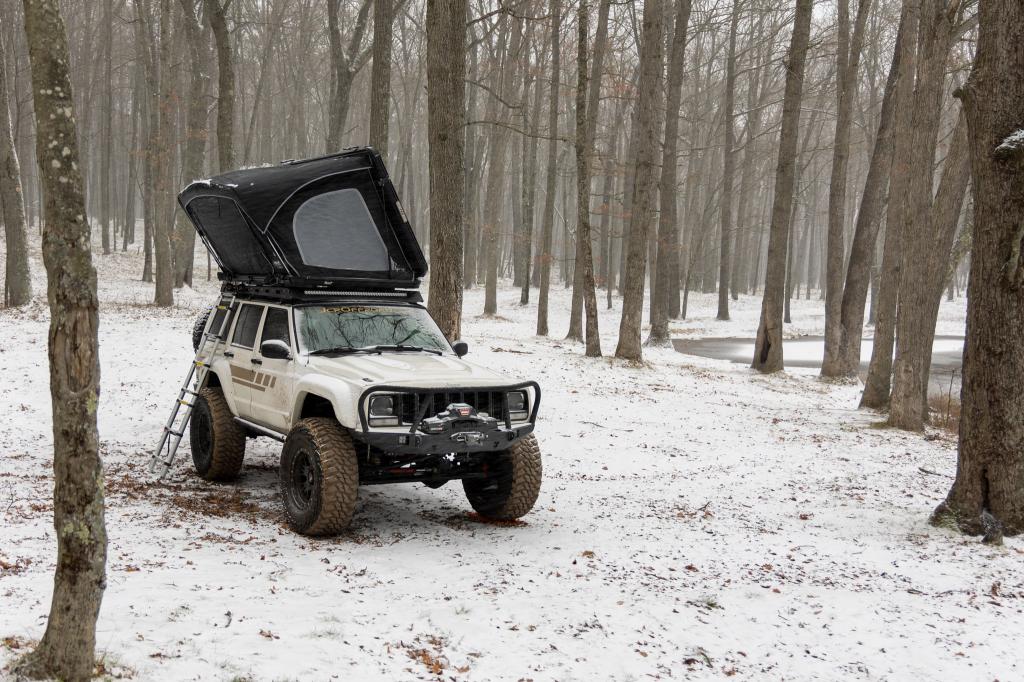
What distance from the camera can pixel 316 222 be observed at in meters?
8.20

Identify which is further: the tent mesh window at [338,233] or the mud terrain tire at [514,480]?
the tent mesh window at [338,233]

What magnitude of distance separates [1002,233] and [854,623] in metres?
3.84

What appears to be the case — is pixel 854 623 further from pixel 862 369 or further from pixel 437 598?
pixel 862 369

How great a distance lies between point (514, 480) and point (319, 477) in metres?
1.76

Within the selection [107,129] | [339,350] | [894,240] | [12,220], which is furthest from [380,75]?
[107,129]

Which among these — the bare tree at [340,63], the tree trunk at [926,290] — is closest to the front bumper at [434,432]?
the tree trunk at [926,290]

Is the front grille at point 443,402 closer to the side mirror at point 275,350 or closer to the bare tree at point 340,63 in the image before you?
the side mirror at point 275,350

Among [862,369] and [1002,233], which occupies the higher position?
[1002,233]

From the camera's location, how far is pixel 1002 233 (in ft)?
23.4

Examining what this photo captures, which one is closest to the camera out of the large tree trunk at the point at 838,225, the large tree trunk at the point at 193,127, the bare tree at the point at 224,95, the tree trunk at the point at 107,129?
the large tree trunk at the point at 838,225

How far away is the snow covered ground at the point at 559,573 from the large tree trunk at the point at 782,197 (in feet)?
29.1

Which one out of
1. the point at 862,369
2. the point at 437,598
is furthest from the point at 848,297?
the point at 437,598

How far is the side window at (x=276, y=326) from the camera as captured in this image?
7852 mm

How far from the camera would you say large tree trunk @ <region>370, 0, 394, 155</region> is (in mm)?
14894
